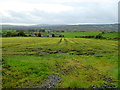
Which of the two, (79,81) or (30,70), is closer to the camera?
(79,81)

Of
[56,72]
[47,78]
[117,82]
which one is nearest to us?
[117,82]

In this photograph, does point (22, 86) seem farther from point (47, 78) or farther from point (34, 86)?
point (47, 78)

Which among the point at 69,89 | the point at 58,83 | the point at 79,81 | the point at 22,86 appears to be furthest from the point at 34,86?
the point at 79,81

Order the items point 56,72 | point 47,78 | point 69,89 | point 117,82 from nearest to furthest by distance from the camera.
A: point 69,89, point 117,82, point 47,78, point 56,72

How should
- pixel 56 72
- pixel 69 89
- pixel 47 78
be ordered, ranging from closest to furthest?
pixel 69 89
pixel 47 78
pixel 56 72

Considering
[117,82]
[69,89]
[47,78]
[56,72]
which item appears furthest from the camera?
[56,72]

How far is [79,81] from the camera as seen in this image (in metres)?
13.2

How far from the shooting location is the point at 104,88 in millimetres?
11906

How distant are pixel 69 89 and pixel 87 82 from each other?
2.42m

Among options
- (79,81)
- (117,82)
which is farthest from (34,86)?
(117,82)

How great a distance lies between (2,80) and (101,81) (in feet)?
32.3

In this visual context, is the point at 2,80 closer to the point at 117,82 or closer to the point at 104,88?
the point at 104,88

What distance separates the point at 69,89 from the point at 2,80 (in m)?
6.66

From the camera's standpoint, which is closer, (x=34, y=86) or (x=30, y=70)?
(x=34, y=86)
